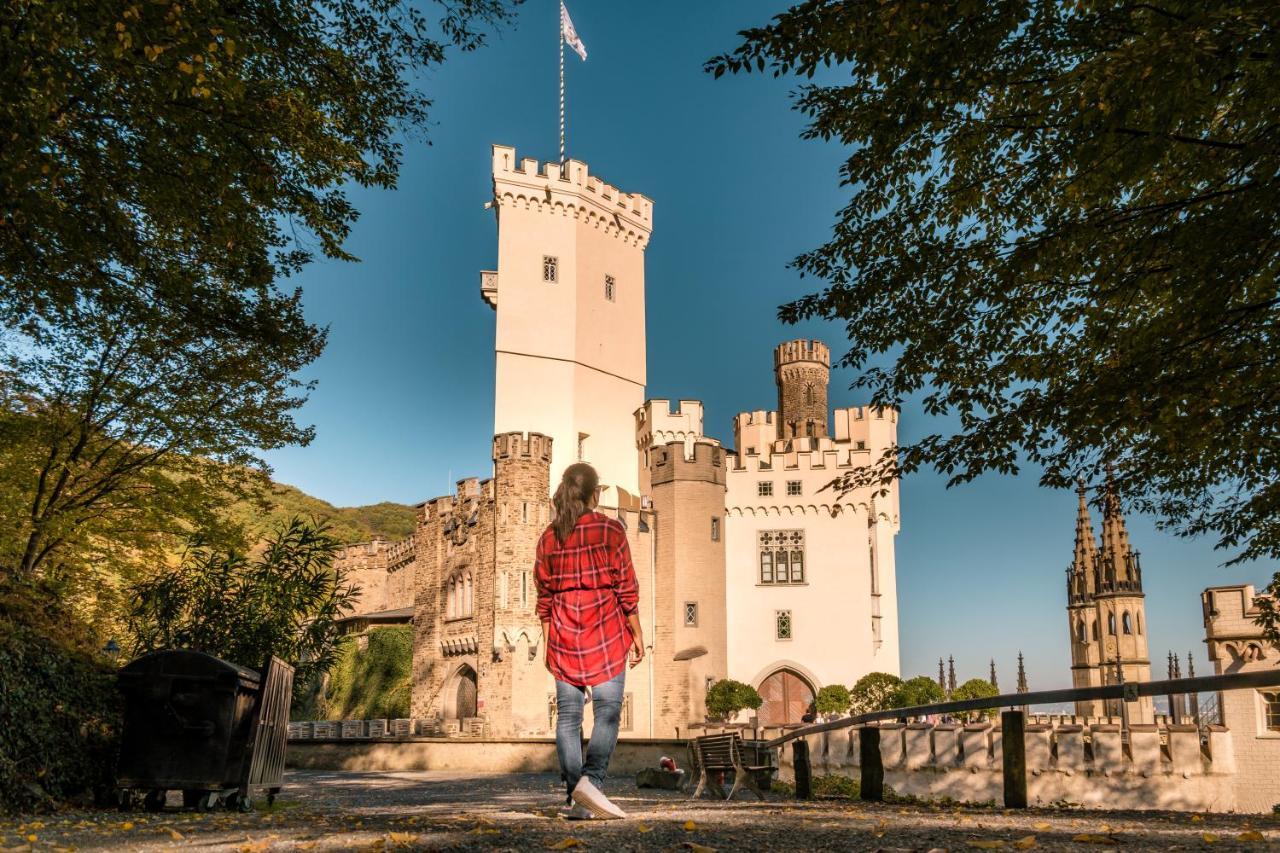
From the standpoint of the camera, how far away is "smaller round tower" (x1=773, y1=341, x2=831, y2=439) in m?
50.5

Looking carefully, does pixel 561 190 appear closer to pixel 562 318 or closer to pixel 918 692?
pixel 562 318

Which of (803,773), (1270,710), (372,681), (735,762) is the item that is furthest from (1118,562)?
(803,773)

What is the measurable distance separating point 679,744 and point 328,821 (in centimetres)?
1952

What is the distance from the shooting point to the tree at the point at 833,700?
122 ft

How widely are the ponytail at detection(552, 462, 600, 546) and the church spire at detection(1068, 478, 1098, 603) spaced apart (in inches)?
1961

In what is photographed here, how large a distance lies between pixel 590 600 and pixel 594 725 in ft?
2.35

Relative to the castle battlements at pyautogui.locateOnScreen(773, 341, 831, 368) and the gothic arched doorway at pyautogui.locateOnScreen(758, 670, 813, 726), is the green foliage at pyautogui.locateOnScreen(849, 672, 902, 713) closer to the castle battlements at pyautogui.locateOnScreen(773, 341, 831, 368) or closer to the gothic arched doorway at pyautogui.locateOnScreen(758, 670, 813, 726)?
the gothic arched doorway at pyautogui.locateOnScreen(758, 670, 813, 726)

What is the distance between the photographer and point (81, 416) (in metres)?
18.3

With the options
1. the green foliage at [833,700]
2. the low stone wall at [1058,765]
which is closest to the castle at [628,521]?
the green foliage at [833,700]

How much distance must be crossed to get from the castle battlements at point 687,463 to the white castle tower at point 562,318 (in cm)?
360

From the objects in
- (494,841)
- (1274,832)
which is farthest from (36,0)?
(1274,832)

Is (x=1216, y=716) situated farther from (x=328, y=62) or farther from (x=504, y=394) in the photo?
(x=328, y=62)

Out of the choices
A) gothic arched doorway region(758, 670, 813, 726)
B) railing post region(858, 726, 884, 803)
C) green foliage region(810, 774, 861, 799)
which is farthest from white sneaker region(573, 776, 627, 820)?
gothic arched doorway region(758, 670, 813, 726)

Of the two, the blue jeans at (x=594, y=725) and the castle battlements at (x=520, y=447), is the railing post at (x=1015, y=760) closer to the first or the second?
the blue jeans at (x=594, y=725)
